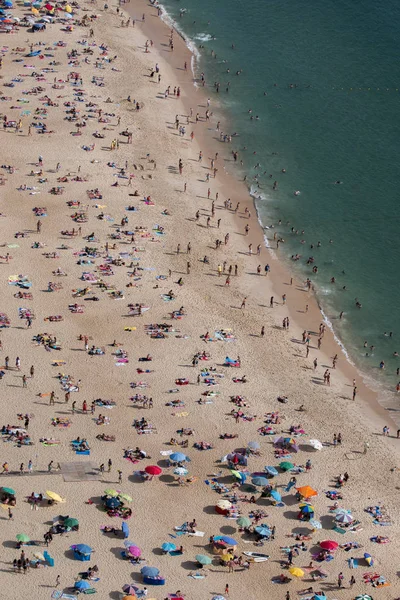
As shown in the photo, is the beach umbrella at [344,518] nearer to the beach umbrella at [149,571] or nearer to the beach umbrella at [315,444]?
the beach umbrella at [315,444]

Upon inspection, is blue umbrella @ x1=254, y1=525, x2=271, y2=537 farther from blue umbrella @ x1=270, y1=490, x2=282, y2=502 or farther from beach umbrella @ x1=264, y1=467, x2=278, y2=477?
beach umbrella @ x1=264, y1=467, x2=278, y2=477

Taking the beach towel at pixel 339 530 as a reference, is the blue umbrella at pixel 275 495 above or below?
above

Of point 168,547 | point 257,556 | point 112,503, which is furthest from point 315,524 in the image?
point 112,503

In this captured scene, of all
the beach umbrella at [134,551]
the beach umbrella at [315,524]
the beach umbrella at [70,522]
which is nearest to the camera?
the beach umbrella at [134,551]

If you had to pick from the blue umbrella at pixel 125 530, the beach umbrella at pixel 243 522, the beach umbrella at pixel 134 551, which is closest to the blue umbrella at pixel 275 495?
the beach umbrella at pixel 243 522

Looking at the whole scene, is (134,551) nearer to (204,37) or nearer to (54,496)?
(54,496)

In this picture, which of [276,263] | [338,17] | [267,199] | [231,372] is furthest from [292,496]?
[338,17]

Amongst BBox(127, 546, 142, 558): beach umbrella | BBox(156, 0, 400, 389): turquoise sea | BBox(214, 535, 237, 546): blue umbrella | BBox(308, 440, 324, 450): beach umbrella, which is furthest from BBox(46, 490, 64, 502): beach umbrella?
BBox(156, 0, 400, 389): turquoise sea

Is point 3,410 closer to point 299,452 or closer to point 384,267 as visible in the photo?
point 299,452
